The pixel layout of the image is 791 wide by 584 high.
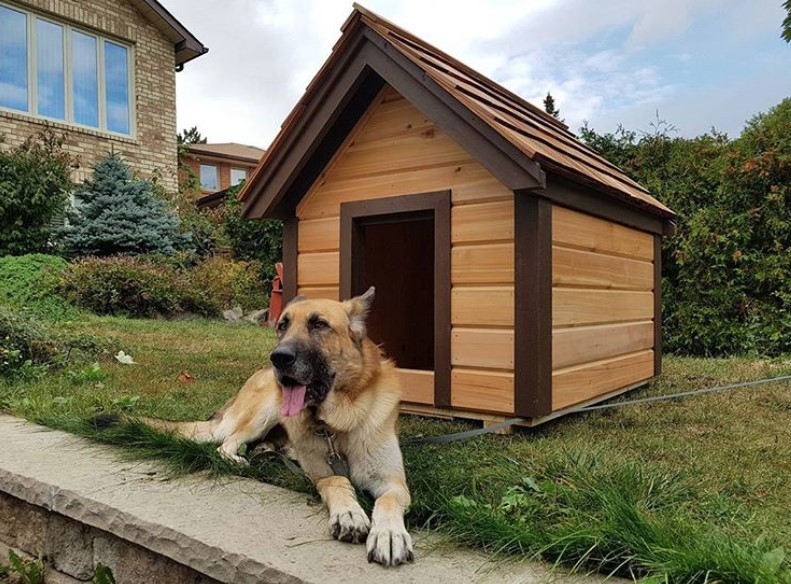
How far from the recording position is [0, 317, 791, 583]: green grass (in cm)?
170

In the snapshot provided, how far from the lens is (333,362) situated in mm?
2521

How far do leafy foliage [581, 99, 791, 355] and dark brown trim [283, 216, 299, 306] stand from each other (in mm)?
5613

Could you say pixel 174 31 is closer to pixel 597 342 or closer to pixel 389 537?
pixel 597 342

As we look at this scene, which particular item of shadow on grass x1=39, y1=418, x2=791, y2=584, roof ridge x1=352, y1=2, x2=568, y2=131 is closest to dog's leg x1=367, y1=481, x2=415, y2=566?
shadow on grass x1=39, y1=418, x2=791, y2=584

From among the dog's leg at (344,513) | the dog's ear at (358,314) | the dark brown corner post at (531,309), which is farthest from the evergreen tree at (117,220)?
the dog's leg at (344,513)

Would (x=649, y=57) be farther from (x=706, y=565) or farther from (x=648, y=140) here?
(x=706, y=565)

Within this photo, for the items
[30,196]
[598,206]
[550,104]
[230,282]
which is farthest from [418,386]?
[550,104]

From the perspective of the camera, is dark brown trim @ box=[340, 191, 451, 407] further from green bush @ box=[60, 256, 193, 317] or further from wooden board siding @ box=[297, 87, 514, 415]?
green bush @ box=[60, 256, 193, 317]

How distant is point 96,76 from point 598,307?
46.2 ft

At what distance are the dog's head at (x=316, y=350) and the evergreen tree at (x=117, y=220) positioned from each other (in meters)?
10.5

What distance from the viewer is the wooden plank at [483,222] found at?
11.9ft

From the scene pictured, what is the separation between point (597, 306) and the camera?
4.30 m

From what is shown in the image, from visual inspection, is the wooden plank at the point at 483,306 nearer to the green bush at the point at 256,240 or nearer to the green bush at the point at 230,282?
the green bush at the point at 230,282

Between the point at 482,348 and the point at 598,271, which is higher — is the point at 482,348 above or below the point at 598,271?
below
